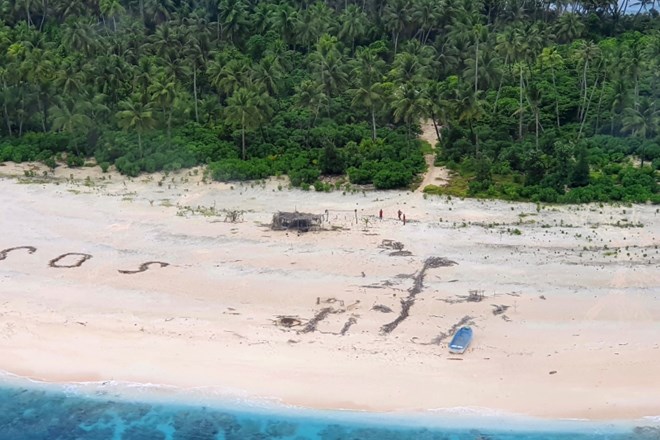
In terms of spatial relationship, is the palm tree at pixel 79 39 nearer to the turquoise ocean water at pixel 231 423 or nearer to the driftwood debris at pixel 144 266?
the driftwood debris at pixel 144 266

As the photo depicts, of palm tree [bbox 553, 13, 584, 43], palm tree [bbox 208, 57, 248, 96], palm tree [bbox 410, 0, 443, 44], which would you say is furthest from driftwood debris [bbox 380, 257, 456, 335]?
palm tree [bbox 553, 13, 584, 43]

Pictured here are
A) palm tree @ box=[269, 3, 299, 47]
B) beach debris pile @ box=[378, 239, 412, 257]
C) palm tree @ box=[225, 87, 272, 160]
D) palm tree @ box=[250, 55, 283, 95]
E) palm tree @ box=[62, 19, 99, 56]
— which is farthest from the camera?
palm tree @ box=[269, 3, 299, 47]

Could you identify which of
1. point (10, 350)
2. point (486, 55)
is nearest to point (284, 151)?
point (486, 55)

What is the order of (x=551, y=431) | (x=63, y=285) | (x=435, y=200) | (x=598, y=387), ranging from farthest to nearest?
(x=435, y=200), (x=63, y=285), (x=598, y=387), (x=551, y=431)

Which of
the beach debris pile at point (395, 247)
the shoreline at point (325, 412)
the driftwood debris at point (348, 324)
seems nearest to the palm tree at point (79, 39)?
the beach debris pile at point (395, 247)

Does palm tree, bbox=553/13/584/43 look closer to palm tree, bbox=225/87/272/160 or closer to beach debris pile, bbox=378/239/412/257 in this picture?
palm tree, bbox=225/87/272/160

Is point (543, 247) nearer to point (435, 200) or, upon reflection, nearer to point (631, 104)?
point (435, 200)

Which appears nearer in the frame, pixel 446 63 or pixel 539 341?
pixel 539 341
